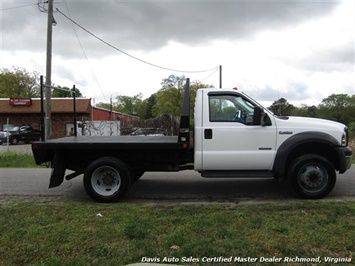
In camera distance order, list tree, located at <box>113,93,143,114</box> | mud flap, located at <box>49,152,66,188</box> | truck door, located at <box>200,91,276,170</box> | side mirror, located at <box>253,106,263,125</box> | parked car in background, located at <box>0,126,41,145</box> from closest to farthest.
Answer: side mirror, located at <box>253,106,263,125</box>, truck door, located at <box>200,91,276,170</box>, mud flap, located at <box>49,152,66,188</box>, parked car in background, located at <box>0,126,41,145</box>, tree, located at <box>113,93,143,114</box>

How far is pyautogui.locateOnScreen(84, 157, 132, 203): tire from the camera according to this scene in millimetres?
6066

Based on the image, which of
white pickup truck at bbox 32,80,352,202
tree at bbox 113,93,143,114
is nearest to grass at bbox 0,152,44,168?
white pickup truck at bbox 32,80,352,202

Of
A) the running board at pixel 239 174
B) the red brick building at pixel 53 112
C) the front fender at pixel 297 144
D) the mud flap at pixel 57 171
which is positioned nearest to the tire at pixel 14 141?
the red brick building at pixel 53 112

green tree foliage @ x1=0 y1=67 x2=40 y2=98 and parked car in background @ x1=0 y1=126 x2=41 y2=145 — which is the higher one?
green tree foliage @ x1=0 y1=67 x2=40 y2=98

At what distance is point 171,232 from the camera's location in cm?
433

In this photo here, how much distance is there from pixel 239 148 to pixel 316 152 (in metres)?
1.53

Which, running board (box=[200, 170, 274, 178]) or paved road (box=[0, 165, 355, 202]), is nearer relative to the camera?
running board (box=[200, 170, 274, 178])

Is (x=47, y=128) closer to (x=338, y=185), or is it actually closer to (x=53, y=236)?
(x=53, y=236)

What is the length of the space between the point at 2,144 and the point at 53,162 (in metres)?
25.8

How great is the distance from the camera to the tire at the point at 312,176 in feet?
19.4

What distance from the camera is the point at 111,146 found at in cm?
608

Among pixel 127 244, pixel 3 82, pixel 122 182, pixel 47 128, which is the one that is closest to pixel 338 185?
pixel 122 182

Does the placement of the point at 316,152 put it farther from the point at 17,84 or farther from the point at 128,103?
the point at 128,103

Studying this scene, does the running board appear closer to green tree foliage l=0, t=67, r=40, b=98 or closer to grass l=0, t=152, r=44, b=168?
grass l=0, t=152, r=44, b=168
